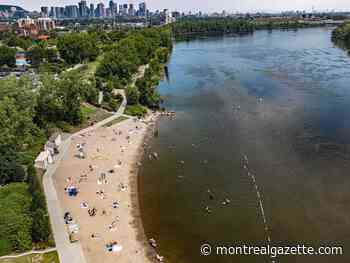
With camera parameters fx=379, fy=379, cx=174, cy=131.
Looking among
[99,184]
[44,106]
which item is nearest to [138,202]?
[99,184]

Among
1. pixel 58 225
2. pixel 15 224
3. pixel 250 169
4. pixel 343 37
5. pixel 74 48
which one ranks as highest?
pixel 343 37

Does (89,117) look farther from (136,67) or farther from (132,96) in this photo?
(136,67)

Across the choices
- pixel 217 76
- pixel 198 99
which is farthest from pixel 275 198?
pixel 217 76

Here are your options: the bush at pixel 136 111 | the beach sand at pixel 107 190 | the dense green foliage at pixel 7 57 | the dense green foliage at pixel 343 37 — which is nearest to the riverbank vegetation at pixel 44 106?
the bush at pixel 136 111

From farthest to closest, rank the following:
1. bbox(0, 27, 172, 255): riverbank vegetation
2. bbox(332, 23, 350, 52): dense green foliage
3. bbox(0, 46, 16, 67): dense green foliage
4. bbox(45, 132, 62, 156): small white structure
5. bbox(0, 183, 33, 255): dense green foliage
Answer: bbox(332, 23, 350, 52): dense green foliage
bbox(0, 46, 16, 67): dense green foliage
bbox(45, 132, 62, 156): small white structure
bbox(0, 27, 172, 255): riverbank vegetation
bbox(0, 183, 33, 255): dense green foliage

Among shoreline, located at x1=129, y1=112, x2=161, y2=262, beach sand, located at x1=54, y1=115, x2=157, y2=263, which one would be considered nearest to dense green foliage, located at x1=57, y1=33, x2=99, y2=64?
beach sand, located at x1=54, y1=115, x2=157, y2=263

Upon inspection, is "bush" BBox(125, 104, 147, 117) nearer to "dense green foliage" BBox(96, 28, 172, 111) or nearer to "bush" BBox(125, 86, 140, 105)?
"bush" BBox(125, 86, 140, 105)

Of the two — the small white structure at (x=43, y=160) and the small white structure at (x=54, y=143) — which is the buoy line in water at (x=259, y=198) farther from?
the small white structure at (x=54, y=143)
